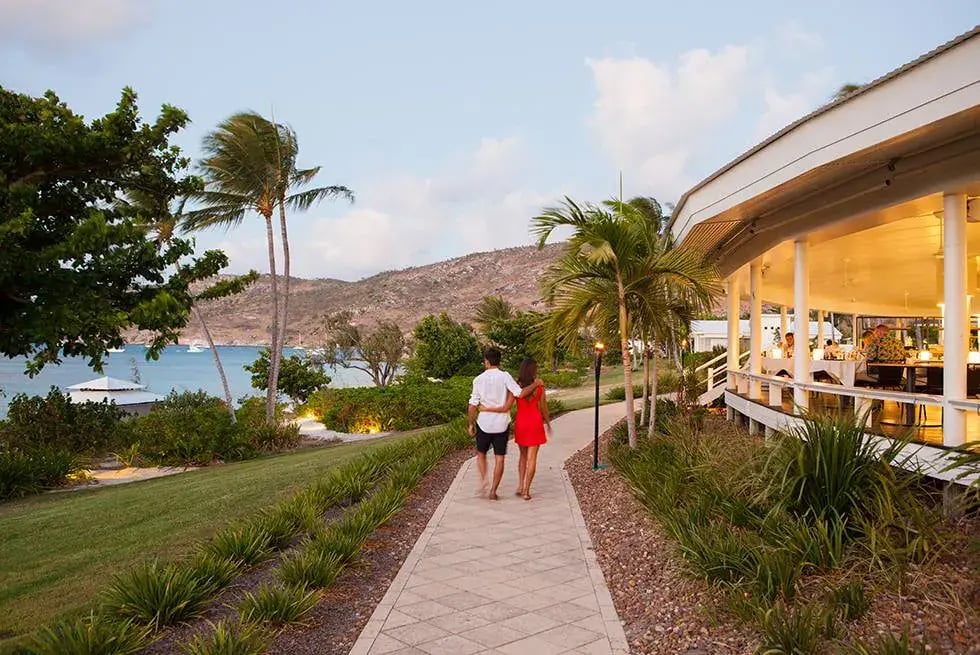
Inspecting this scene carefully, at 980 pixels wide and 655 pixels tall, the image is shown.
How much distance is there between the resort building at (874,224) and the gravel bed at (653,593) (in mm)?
1739

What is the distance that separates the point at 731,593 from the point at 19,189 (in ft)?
17.9

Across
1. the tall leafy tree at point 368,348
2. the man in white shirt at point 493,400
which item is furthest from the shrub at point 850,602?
the tall leafy tree at point 368,348

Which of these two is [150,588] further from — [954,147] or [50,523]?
[954,147]

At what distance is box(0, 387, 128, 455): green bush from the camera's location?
1591 cm

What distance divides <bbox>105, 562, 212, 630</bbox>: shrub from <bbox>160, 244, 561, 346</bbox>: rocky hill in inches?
3018

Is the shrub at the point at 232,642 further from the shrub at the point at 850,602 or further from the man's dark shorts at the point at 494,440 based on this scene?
the man's dark shorts at the point at 494,440

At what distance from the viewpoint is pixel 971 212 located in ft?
23.9

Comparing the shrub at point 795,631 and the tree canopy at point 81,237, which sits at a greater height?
the tree canopy at point 81,237

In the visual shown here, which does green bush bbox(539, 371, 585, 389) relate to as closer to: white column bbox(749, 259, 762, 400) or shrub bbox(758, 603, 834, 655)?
white column bbox(749, 259, 762, 400)

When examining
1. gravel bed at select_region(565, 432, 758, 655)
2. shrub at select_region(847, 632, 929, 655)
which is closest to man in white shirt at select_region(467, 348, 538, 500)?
gravel bed at select_region(565, 432, 758, 655)

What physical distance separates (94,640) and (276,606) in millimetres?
1068

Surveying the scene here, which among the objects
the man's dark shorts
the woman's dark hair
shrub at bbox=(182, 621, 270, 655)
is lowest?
shrub at bbox=(182, 621, 270, 655)

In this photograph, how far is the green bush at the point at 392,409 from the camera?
21281 millimetres

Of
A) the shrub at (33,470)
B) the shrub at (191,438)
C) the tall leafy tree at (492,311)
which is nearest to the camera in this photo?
the shrub at (33,470)
